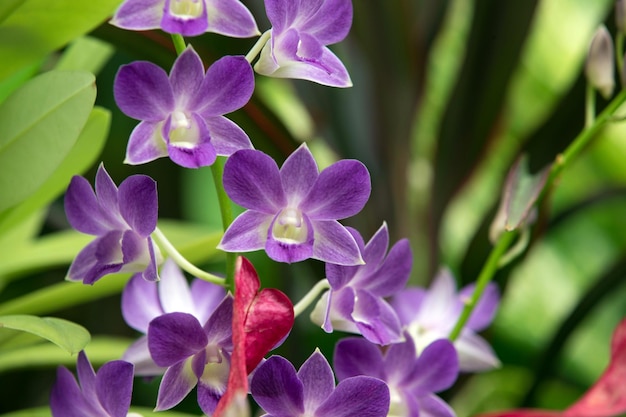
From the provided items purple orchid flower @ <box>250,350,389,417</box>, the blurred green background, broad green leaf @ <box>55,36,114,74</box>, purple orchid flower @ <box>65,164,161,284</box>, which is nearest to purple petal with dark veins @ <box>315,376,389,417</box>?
purple orchid flower @ <box>250,350,389,417</box>

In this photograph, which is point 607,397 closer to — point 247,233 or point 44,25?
point 247,233

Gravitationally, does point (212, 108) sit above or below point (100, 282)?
above

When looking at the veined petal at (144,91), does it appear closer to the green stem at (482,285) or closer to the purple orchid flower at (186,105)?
the purple orchid flower at (186,105)

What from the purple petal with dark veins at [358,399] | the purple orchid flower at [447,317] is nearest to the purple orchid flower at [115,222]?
the purple petal with dark veins at [358,399]

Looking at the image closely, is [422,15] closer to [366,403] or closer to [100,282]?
[100,282]

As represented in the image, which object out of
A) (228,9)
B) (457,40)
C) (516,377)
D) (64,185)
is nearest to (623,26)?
(228,9)
